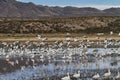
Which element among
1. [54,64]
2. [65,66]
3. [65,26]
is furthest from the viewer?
[65,26]

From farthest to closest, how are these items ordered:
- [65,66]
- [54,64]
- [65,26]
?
[65,26], [54,64], [65,66]

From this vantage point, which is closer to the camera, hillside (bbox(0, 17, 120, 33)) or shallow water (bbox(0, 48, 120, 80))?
shallow water (bbox(0, 48, 120, 80))

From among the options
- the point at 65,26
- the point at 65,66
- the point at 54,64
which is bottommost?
the point at 65,26

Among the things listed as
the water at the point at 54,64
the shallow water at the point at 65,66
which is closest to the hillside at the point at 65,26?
the water at the point at 54,64

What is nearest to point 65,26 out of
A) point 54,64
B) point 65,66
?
point 54,64

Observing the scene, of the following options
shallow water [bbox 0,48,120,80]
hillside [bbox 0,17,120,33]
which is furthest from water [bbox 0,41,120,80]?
hillside [bbox 0,17,120,33]

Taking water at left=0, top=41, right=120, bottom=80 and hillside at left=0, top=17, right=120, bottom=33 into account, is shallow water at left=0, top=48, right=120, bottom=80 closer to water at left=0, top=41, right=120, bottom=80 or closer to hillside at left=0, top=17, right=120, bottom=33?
water at left=0, top=41, right=120, bottom=80

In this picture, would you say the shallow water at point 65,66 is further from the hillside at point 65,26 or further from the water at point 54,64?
the hillside at point 65,26

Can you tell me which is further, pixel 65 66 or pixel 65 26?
pixel 65 26

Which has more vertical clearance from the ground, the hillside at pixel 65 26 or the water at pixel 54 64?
the water at pixel 54 64

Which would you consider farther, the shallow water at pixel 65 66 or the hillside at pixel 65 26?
the hillside at pixel 65 26

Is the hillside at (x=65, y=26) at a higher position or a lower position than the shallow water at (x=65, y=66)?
A: lower

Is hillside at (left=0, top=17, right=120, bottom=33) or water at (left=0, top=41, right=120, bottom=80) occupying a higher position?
water at (left=0, top=41, right=120, bottom=80)

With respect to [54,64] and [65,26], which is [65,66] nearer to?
[54,64]
